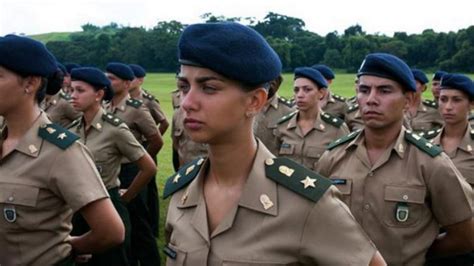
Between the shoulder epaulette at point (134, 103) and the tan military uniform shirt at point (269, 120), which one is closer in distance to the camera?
the tan military uniform shirt at point (269, 120)

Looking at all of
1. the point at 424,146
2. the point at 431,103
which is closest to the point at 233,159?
the point at 424,146

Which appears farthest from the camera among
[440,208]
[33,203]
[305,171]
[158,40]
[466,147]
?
[158,40]

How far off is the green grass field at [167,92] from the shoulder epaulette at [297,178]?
568cm

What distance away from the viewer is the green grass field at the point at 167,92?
492 inches

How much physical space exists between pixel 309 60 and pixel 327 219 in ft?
168

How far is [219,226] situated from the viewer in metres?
2.21

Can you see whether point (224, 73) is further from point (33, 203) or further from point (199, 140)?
point (33, 203)

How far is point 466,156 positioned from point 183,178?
3.59 meters

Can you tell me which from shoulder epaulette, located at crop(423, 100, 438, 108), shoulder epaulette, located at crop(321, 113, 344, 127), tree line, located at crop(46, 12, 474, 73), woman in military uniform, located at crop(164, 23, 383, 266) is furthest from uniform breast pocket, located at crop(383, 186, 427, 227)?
tree line, located at crop(46, 12, 474, 73)

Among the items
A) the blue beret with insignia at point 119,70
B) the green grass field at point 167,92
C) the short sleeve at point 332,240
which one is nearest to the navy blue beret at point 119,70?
the blue beret with insignia at point 119,70

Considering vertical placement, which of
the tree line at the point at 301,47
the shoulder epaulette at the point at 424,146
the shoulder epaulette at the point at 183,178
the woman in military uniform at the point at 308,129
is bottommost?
the tree line at the point at 301,47

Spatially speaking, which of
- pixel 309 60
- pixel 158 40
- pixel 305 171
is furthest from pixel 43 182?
pixel 158 40

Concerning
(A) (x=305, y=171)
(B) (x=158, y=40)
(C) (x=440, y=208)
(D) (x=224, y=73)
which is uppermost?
(D) (x=224, y=73)

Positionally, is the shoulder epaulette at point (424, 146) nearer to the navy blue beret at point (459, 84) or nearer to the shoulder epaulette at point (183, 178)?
the shoulder epaulette at point (183, 178)
